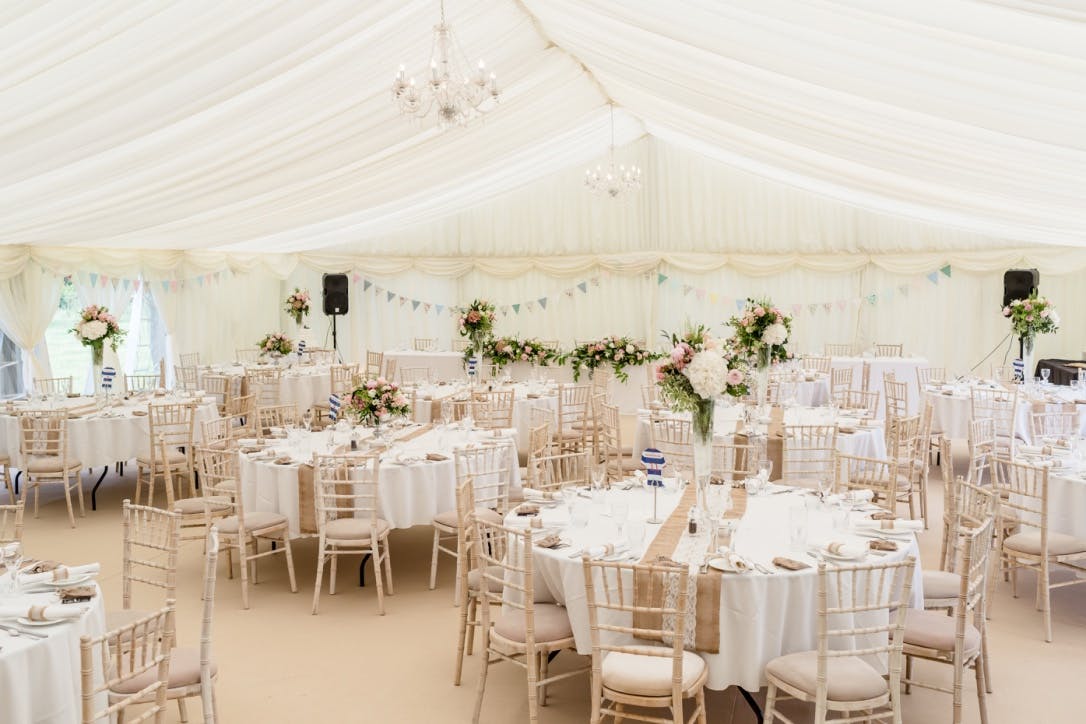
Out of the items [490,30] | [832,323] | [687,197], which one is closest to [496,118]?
[490,30]

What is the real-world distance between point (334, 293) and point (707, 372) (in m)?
12.6

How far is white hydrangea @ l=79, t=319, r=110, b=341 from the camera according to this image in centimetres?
980

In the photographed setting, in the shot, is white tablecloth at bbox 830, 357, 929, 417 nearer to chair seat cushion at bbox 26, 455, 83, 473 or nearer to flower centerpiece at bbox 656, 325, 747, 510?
flower centerpiece at bbox 656, 325, 747, 510

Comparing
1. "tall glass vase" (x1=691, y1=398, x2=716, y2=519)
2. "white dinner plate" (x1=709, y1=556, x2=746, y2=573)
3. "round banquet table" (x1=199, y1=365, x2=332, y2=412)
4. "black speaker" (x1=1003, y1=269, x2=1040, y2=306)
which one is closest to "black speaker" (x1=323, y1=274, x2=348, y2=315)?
"round banquet table" (x1=199, y1=365, x2=332, y2=412)

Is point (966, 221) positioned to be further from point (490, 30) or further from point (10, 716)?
point (10, 716)

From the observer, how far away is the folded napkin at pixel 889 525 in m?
4.59

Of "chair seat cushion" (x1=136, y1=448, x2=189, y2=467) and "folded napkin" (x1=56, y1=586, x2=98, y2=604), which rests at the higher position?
"folded napkin" (x1=56, y1=586, x2=98, y2=604)

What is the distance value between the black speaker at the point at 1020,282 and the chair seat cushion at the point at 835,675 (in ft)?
35.3

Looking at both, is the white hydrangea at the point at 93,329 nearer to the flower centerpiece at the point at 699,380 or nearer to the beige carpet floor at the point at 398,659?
the beige carpet floor at the point at 398,659

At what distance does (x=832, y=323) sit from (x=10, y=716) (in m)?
13.7

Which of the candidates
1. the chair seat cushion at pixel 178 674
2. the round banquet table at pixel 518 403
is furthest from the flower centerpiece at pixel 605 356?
the chair seat cushion at pixel 178 674

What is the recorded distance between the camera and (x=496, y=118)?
9.45 metres

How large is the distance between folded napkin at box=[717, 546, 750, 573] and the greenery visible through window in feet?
38.6

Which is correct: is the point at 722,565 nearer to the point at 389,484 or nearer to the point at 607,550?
the point at 607,550
